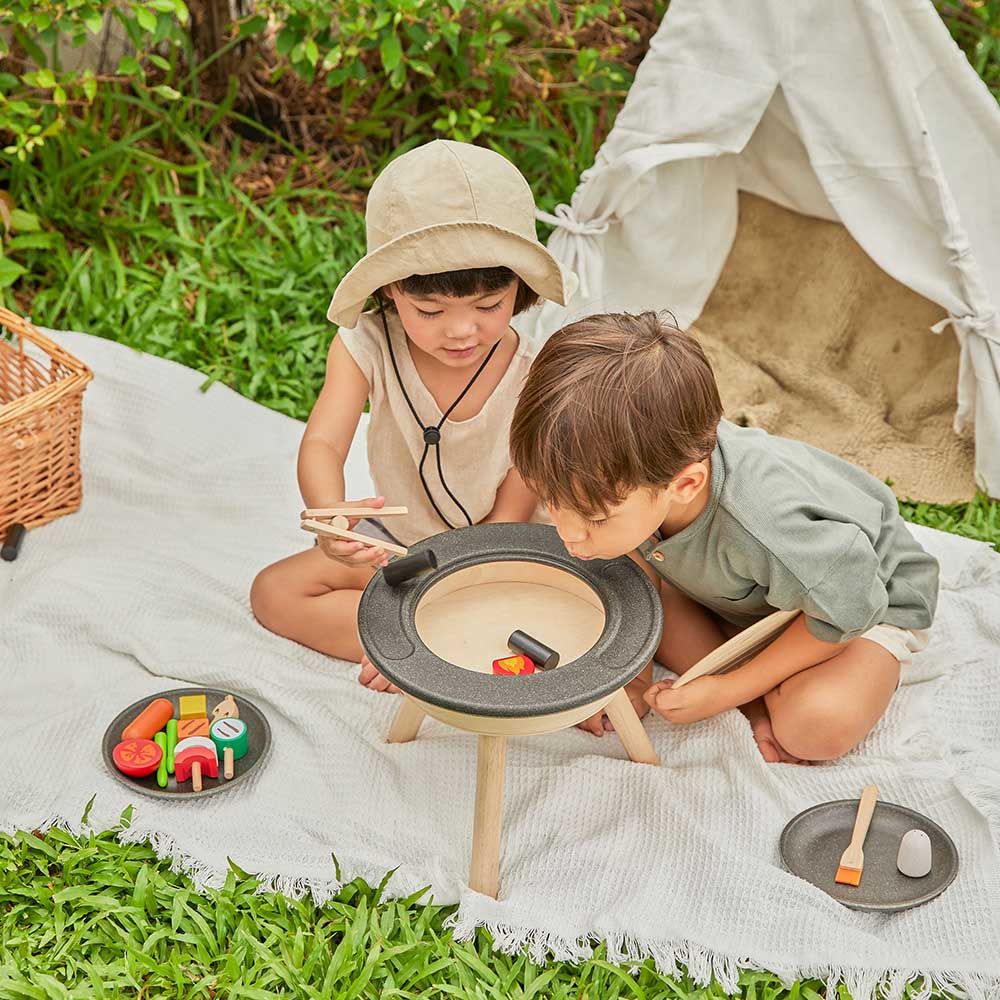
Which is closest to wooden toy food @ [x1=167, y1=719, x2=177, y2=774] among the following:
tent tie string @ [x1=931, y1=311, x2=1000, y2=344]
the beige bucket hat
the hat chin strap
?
the hat chin strap

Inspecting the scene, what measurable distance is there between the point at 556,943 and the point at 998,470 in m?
1.27

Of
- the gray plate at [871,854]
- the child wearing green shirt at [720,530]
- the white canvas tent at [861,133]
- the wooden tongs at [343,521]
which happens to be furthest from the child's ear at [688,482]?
the white canvas tent at [861,133]

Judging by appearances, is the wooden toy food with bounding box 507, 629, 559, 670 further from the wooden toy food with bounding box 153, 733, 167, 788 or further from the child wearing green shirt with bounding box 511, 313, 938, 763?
Answer: the wooden toy food with bounding box 153, 733, 167, 788

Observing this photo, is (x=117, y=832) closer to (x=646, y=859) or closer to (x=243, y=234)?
(x=646, y=859)

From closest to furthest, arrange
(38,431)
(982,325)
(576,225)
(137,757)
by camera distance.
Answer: (137,757) < (38,431) < (982,325) < (576,225)

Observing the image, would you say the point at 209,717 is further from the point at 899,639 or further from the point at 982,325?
the point at 982,325

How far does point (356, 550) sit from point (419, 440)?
29 cm

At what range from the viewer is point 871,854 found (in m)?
1.72

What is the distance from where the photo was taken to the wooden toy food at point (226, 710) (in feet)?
6.19

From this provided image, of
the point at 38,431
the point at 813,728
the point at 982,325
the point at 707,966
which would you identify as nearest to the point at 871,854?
the point at 813,728

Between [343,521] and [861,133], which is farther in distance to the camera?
[861,133]

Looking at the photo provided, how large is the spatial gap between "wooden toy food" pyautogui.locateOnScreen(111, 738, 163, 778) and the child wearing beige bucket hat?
31cm

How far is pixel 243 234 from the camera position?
296 cm

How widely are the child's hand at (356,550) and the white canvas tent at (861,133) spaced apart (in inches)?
32.2
